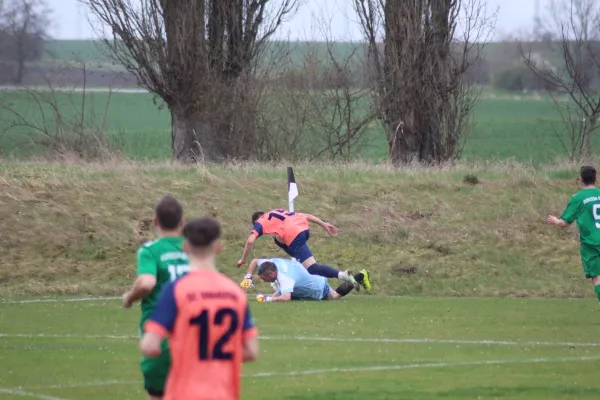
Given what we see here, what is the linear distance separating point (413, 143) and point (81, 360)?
1919 cm

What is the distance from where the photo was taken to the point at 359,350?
41.4 feet

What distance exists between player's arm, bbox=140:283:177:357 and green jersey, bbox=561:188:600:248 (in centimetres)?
957

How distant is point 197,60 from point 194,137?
206cm

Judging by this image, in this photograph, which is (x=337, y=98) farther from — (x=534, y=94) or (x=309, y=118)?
(x=534, y=94)

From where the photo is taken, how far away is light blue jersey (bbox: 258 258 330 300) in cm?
1742

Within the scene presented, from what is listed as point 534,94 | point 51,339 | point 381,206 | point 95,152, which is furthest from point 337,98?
point 534,94

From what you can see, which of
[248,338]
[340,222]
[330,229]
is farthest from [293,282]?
[248,338]

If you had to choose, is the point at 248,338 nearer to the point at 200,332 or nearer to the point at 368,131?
the point at 200,332

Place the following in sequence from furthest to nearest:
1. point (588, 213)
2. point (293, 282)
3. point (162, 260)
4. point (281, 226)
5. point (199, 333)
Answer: point (281, 226) → point (293, 282) → point (588, 213) → point (162, 260) → point (199, 333)

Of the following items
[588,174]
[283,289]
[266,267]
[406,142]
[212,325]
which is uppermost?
[588,174]

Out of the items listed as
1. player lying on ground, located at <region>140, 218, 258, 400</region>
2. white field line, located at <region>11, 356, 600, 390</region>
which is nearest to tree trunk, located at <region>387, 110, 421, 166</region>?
white field line, located at <region>11, 356, 600, 390</region>

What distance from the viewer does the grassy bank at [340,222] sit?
19844 mm

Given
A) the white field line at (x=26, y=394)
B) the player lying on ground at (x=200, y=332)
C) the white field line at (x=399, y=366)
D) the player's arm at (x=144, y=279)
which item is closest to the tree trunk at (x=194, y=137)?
the white field line at (x=399, y=366)

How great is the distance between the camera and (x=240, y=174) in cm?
2448
